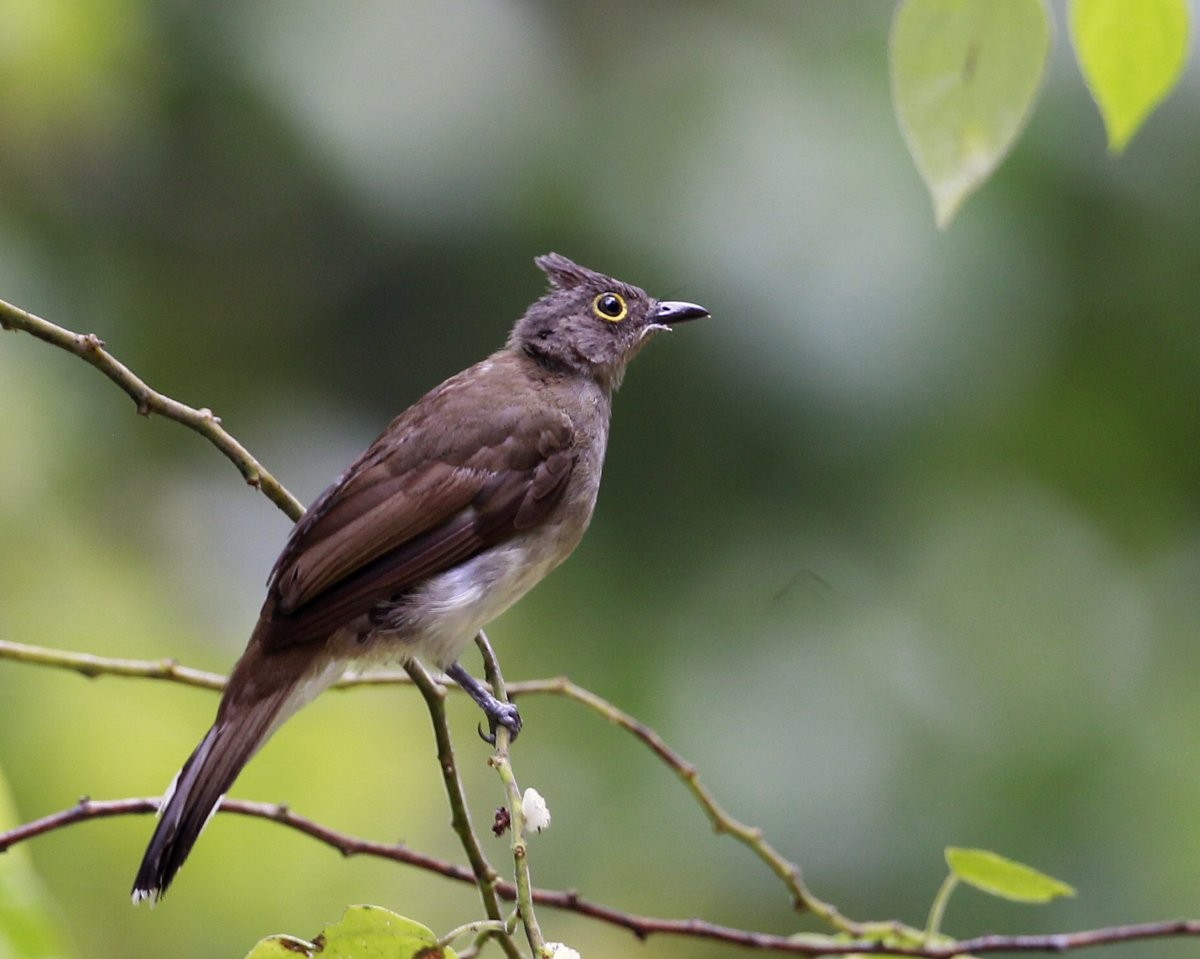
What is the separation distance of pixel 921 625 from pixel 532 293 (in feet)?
6.35

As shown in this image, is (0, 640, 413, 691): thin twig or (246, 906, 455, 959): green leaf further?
(0, 640, 413, 691): thin twig

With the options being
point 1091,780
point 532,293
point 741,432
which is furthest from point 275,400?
point 1091,780

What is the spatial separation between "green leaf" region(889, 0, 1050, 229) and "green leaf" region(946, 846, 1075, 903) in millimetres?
1172

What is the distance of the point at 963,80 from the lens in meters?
1.30

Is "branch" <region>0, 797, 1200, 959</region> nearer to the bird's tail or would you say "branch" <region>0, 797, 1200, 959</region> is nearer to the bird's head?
the bird's tail

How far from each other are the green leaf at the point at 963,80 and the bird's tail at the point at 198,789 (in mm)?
1586

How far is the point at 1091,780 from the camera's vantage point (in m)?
5.25

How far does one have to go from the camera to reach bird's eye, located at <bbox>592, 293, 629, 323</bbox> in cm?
367

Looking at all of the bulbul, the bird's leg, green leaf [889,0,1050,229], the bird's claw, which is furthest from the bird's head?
green leaf [889,0,1050,229]

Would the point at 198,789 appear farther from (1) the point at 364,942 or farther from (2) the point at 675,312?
(2) the point at 675,312

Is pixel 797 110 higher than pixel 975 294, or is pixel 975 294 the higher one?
pixel 797 110

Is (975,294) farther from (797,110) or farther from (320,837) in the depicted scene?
(320,837)


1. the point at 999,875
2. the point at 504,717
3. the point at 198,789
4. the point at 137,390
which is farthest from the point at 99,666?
the point at 999,875

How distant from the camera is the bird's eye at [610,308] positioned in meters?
3.67
